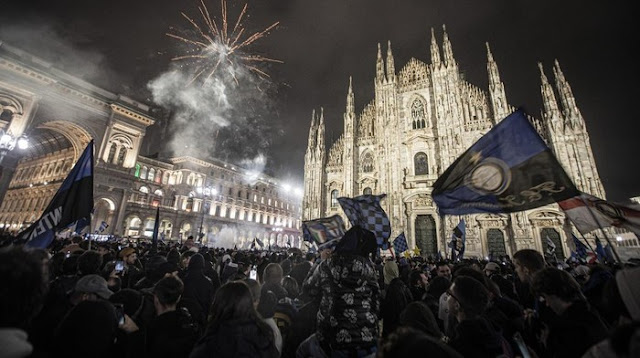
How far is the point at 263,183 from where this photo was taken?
56.4 m

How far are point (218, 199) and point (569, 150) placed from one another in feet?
152

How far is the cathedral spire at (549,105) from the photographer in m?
21.9

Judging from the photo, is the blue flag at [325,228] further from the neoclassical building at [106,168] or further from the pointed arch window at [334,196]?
the pointed arch window at [334,196]

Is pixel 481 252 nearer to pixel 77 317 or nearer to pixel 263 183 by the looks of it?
pixel 77 317

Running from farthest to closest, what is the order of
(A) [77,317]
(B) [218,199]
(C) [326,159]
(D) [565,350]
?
(B) [218,199] → (C) [326,159] → (D) [565,350] → (A) [77,317]

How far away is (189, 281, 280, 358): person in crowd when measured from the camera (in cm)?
185

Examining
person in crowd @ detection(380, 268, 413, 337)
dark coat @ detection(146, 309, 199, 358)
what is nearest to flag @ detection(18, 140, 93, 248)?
dark coat @ detection(146, 309, 199, 358)

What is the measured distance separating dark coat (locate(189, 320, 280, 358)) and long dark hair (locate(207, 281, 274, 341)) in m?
0.03

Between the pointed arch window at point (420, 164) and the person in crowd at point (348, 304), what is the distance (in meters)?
24.9

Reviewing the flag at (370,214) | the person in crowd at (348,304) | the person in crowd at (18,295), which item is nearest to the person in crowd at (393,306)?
the person in crowd at (348,304)

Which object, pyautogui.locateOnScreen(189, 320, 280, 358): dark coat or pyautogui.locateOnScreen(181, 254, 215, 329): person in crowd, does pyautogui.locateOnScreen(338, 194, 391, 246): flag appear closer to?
pyautogui.locateOnScreen(181, 254, 215, 329): person in crowd

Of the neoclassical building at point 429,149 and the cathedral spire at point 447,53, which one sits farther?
the cathedral spire at point 447,53

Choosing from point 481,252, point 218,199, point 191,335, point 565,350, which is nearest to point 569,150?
point 481,252

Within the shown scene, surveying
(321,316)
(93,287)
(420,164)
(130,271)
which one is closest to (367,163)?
(420,164)
